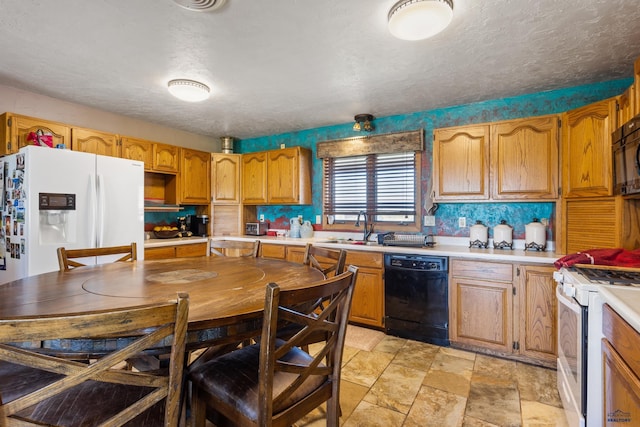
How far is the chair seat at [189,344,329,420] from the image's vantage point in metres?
1.11

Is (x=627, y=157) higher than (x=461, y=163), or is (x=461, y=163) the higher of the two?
(x=461, y=163)

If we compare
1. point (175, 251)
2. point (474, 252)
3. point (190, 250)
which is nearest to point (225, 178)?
point (190, 250)

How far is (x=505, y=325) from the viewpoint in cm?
255

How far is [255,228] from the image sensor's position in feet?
14.8

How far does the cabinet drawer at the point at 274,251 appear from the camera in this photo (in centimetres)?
375

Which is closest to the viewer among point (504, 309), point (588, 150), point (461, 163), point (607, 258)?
point (607, 258)

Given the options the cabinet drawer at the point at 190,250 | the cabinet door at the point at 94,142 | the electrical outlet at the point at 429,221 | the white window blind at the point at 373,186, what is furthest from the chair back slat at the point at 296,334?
the cabinet door at the point at 94,142

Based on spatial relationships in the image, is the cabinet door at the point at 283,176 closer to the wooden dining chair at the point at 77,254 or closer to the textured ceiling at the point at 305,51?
the textured ceiling at the point at 305,51

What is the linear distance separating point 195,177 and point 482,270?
3634 mm

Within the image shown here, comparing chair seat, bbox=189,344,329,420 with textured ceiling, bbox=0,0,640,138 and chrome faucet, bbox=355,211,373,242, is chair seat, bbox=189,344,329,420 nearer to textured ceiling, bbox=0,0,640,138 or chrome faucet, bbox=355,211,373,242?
textured ceiling, bbox=0,0,640,138

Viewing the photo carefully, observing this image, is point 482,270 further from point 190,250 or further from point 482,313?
point 190,250

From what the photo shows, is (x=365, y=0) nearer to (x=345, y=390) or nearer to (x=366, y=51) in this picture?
(x=366, y=51)

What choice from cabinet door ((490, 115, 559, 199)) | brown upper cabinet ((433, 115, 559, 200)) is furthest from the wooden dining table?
cabinet door ((490, 115, 559, 199))

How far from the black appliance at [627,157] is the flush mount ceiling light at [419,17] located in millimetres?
1225
